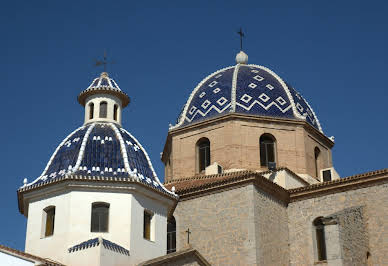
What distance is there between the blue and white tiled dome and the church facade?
4cm

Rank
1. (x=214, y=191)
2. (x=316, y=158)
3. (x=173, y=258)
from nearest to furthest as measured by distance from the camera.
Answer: (x=173, y=258) < (x=214, y=191) < (x=316, y=158)

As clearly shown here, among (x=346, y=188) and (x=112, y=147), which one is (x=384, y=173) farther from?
(x=112, y=147)

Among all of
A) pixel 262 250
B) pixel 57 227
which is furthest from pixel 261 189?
pixel 57 227

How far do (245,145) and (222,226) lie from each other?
4184mm

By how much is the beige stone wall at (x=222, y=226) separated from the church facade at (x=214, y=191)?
3 centimetres

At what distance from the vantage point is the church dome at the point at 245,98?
23.3 m

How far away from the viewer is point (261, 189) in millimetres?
19266

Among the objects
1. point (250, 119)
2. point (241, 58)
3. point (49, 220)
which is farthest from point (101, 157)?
point (241, 58)

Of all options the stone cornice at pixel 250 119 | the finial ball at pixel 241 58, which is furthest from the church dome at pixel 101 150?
the finial ball at pixel 241 58

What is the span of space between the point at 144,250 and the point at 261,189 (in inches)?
210

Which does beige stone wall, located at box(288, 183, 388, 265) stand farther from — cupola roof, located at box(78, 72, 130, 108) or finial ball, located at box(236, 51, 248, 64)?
finial ball, located at box(236, 51, 248, 64)

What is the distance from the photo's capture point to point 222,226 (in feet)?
61.8

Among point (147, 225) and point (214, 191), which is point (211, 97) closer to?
point (214, 191)

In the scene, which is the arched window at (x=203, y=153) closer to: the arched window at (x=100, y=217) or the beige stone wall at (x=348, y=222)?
the beige stone wall at (x=348, y=222)
